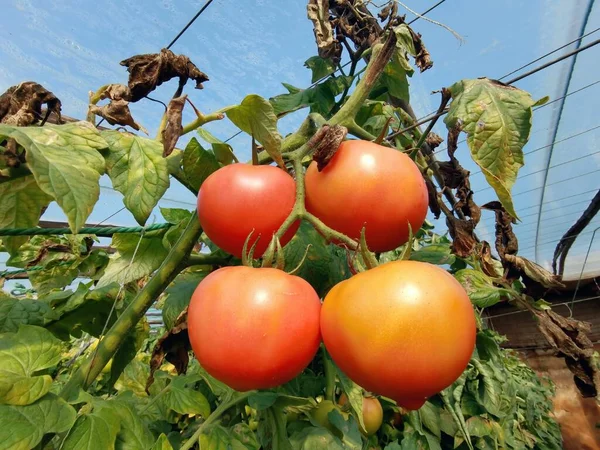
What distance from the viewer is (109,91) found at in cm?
57

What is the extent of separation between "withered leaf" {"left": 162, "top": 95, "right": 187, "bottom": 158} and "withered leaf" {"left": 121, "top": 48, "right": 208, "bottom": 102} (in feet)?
0.21

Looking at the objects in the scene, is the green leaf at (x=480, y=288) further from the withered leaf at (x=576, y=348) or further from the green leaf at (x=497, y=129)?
the green leaf at (x=497, y=129)

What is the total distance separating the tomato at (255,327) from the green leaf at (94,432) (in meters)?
0.19

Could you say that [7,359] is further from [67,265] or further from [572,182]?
[572,182]

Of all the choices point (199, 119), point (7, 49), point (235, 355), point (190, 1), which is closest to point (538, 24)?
point (190, 1)

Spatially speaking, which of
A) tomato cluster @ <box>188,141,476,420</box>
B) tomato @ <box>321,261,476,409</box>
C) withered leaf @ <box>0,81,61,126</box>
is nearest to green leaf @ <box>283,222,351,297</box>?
tomato cluster @ <box>188,141,476,420</box>

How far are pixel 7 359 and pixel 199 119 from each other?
387 mm

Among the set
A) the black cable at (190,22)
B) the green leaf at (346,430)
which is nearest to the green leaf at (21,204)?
the green leaf at (346,430)

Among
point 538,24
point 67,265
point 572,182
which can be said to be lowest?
point 572,182

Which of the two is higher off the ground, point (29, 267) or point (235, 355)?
point (235, 355)

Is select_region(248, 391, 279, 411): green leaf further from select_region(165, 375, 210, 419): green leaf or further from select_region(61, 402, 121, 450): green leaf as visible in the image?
select_region(61, 402, 121, 450): green leaf

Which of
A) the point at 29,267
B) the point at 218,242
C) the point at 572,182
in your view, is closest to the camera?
the point at 218,242

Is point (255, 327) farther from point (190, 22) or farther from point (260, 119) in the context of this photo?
point (190, 22)

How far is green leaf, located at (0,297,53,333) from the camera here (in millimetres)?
654
